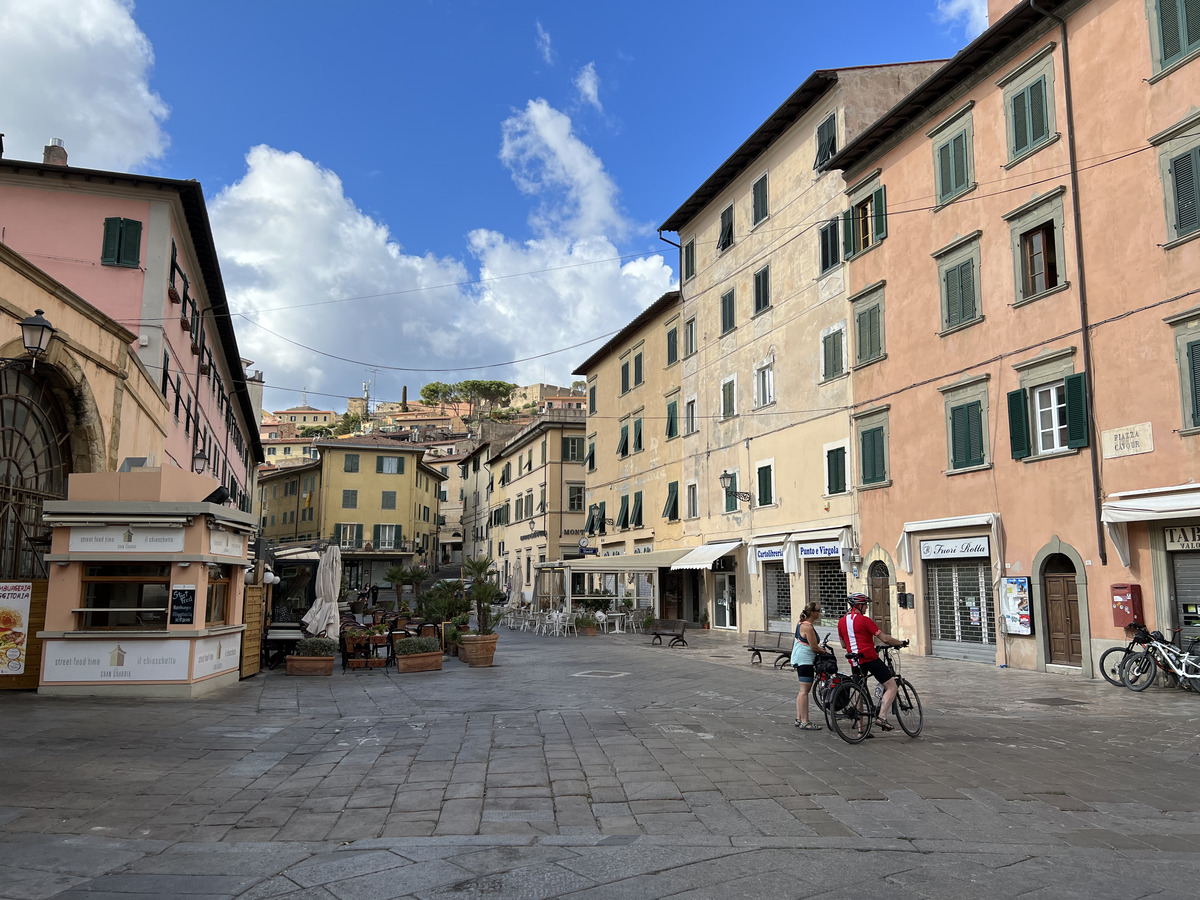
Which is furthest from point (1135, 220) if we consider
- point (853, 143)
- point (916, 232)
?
point (853, 143)

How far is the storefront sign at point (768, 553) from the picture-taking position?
26406 millimetres

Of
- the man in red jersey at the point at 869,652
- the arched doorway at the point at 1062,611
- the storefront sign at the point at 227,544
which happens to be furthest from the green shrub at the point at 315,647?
the arched doorway at the point at 1062,611

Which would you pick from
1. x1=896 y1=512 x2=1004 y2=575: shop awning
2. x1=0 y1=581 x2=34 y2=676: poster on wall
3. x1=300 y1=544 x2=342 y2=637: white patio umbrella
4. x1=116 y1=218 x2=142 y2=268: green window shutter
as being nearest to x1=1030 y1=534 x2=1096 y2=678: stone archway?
x1=896 y1=512 x2=1004 y2=575: shop awning

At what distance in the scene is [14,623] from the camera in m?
12.9

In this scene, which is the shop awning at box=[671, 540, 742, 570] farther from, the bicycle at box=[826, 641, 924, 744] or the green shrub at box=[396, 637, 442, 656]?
the bicycle at box=[826, 641, 924, 744]

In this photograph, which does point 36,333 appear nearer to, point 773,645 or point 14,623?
point 14,623

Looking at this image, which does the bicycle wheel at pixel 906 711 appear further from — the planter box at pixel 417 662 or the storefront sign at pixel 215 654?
the storefront sign at pixel 215 654

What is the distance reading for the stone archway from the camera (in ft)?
53.6

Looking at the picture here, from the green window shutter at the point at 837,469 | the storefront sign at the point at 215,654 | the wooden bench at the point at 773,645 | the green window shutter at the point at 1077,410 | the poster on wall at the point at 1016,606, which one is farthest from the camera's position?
the green window shutter at the point at 837,469

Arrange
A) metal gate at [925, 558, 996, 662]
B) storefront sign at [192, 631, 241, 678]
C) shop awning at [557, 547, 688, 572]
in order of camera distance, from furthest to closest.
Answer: shop awning at [557, 547, 688, 572] → metal gate at [925, 558, 996, 662] → storefront sign at [192, 631, 241, 678]

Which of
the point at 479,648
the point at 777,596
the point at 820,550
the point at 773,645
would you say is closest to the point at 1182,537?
the point at 773,645

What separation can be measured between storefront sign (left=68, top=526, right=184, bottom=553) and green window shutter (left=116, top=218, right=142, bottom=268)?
10197 millimetres

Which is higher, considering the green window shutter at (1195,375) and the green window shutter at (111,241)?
the green window shutter at (111,241)

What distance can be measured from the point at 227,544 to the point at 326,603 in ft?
12.5
